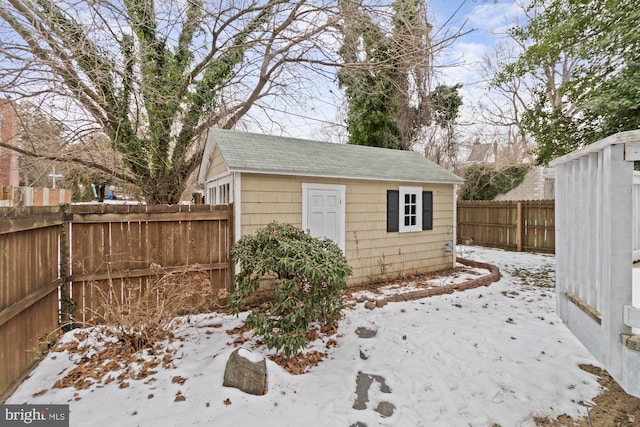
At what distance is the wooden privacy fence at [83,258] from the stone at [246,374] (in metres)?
1.79

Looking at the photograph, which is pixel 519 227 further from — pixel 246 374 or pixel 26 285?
pixel 26 285

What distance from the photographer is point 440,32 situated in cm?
558

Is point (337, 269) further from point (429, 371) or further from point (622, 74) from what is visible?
point (622, 74)

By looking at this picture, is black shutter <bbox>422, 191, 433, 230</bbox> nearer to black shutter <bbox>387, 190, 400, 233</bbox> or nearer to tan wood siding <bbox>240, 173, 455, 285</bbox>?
tan wood siding <bbox>240, 173, 455, 285</bbox>

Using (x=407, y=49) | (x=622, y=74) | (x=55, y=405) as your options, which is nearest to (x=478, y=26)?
(x=407, y=49)

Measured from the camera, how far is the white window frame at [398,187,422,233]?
711 centimetres

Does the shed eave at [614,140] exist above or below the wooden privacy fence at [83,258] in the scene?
above

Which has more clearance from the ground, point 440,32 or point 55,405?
point 440,32

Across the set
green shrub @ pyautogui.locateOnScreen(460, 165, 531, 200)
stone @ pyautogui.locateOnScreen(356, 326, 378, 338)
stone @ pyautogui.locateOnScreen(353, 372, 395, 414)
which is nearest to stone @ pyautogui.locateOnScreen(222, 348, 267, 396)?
stone @ pyautogui.locateOnScreen(353, 372, 395, 414)

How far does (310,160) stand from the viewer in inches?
244

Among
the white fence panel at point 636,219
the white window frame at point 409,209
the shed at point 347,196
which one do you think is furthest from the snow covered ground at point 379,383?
the white window frame at point 409,209

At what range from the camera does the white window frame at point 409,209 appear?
7.11 m

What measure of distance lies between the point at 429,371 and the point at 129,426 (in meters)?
2.82

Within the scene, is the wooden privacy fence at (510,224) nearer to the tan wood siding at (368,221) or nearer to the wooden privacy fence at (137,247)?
the tan wood siding at (368,221)
